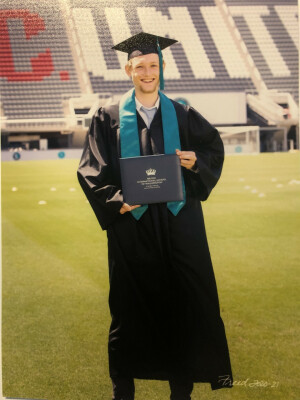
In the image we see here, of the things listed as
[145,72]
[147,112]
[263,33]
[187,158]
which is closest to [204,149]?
[187,158]

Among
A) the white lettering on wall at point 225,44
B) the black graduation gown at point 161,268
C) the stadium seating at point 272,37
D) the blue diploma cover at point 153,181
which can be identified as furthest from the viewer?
the white lettering on wall at point 225,44

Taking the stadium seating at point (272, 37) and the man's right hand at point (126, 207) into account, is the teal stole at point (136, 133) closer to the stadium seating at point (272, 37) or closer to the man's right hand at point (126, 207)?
the man's right hand at point (126, 207)

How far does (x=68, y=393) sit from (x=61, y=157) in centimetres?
120

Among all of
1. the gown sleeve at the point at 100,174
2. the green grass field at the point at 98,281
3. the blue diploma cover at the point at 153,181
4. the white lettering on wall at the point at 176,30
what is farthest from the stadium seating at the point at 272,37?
the gown sleeve at the point at 100,174

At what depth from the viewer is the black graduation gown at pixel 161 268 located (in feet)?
7.30

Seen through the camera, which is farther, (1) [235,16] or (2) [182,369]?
(1) [235,16]

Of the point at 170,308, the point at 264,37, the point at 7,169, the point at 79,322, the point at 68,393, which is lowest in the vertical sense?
the point at 68,393

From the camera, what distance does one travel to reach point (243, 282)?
2.78 meters

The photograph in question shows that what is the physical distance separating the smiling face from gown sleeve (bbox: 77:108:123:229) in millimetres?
199

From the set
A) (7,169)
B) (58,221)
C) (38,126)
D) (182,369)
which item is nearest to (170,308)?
(182,369)

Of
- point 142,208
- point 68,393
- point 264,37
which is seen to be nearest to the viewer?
point 142,208

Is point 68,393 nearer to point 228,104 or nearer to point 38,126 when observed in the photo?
point 38,126

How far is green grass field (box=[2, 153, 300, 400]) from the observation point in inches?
95.7
